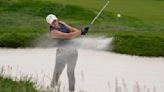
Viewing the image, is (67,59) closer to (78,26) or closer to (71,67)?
(71,67)

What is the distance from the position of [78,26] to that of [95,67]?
9.43 m

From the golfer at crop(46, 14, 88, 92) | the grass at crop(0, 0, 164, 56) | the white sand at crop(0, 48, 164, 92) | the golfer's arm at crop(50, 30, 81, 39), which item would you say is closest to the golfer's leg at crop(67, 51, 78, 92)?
the golfer at crop(46, 14, 88, 92)

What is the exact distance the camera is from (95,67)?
59.4 ft

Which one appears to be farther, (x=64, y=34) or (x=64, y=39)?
(x=64, y=39)

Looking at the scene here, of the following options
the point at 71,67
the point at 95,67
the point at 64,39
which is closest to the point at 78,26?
the point at 95,67

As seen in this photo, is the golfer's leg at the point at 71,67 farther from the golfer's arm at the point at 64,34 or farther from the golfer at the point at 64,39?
the golfer's arm at the point at 64,34

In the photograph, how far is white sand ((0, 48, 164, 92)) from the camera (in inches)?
595

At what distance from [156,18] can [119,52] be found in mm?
13637

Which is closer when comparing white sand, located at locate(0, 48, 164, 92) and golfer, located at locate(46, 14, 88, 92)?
golfer, located at locate(46, 14, 88, 92)

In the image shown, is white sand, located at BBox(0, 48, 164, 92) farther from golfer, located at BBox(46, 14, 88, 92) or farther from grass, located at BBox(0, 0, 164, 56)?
golfer, located at BBox(46, 14, 88, 92)

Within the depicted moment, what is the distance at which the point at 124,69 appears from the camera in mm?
17875

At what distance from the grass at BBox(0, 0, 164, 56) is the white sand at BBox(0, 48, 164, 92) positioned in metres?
0.97

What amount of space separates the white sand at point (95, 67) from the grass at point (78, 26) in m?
0.97

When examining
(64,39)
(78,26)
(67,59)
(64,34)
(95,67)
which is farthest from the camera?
(78,26)
